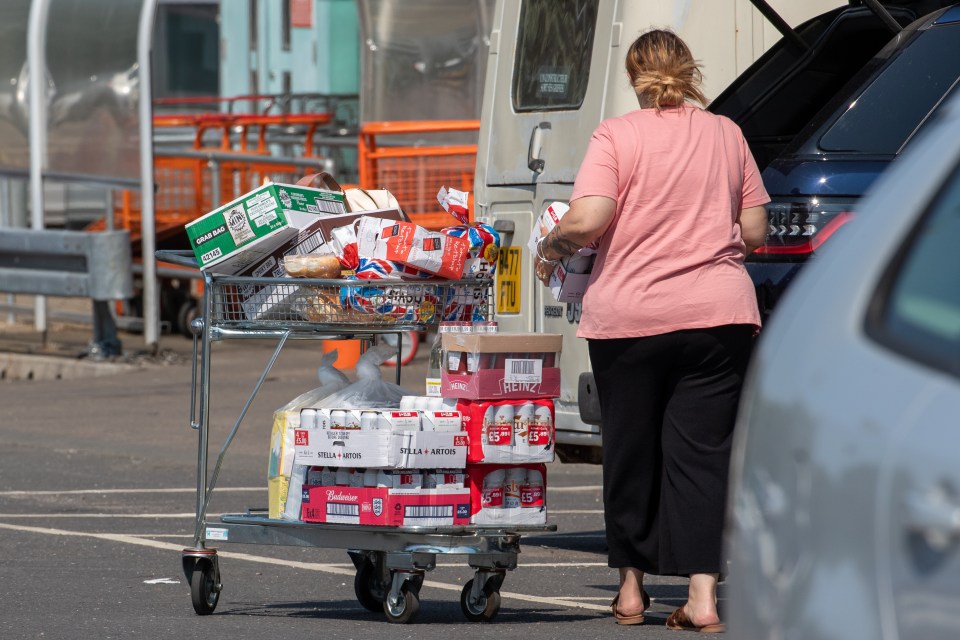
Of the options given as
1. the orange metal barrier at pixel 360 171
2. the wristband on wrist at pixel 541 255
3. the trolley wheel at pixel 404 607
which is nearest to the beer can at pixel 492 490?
the trolley wheel at pixel 404 607

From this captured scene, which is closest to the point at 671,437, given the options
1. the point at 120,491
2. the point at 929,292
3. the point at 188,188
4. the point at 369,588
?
the point at 369,588

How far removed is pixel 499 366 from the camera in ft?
17.2

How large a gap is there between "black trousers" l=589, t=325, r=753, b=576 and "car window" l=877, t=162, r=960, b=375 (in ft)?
8.84

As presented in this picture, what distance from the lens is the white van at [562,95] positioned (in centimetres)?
658

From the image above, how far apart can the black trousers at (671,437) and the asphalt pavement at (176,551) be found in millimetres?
286

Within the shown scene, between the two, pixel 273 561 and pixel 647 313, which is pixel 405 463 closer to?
pixel 647 313

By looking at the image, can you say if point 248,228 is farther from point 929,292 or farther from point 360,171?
point 360,171

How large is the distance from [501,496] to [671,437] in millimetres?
583

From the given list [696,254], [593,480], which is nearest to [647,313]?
[696,254]

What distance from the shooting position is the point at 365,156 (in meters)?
13.5

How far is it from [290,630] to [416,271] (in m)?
1.19

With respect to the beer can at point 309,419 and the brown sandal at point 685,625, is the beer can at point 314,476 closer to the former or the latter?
the beer can at point 309,419

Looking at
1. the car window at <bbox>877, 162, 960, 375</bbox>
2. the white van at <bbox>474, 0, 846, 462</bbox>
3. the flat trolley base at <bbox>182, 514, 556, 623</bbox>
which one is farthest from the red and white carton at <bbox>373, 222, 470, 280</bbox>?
the car window at <bbox>877, 162, 960, 375</bbox>

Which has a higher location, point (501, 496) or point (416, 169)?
point (416, 169)
